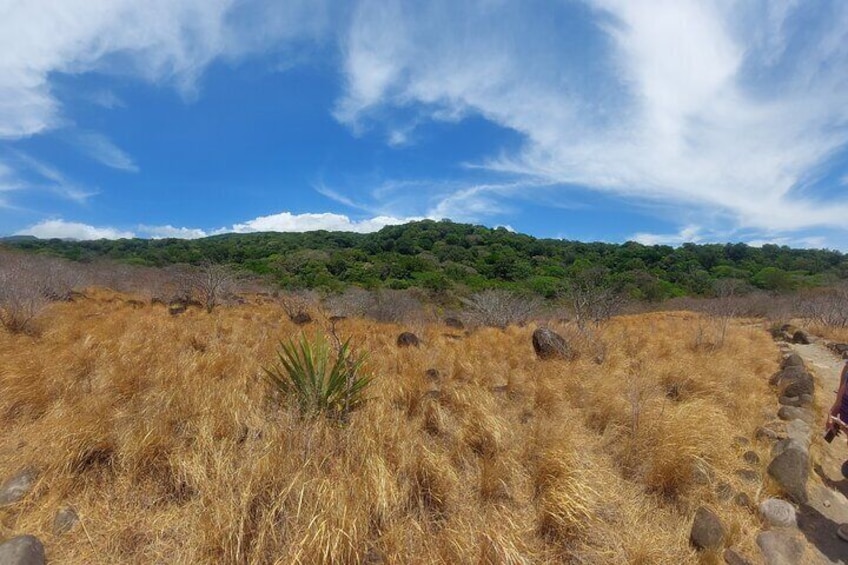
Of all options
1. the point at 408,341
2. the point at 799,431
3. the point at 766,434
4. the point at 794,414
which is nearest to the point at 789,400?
the point at 794,414

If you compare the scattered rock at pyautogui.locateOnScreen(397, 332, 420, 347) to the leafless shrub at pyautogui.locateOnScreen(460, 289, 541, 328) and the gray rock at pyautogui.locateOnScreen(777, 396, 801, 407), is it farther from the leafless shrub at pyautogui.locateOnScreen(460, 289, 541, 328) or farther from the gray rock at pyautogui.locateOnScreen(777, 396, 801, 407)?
the gray rock at pyautogui.locateOnScreen(777, 396, 801, 407)

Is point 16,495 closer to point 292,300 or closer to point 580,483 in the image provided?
point 580,483

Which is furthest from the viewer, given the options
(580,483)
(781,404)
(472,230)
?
(472,230)

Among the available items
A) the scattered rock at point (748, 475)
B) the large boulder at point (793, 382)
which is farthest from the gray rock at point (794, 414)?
the scattered rock at point (748, 475)

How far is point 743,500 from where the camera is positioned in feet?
12.3

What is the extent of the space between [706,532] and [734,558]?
0.21 meters

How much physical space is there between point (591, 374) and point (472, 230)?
211 ft

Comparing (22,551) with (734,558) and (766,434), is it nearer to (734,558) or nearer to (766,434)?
(734,558)

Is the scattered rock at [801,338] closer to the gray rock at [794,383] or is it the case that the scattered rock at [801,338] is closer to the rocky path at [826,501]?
the gray rock at [794,383]

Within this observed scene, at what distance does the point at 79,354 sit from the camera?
221 inches

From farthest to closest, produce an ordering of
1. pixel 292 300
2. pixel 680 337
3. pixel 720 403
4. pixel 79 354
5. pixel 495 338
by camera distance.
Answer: pixel 292 300
pixel 680 337
pixel 495 338
pixel 720 403
pixel 79 354

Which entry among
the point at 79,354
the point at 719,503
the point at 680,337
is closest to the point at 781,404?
the point at 719,503

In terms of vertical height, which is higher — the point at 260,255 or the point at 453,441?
the point at 260,255

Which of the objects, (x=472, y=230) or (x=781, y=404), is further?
(x=472, y=230)
